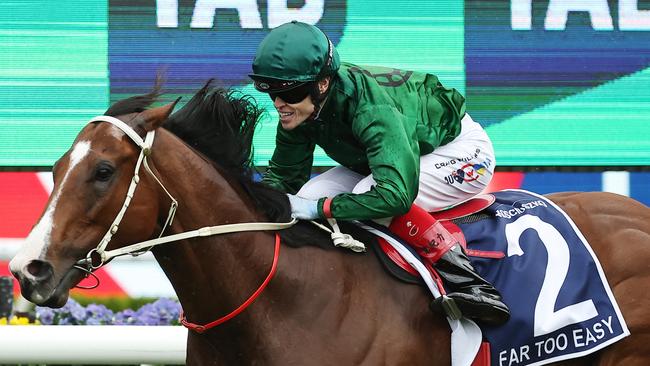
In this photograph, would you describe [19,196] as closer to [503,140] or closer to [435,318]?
[503,140]

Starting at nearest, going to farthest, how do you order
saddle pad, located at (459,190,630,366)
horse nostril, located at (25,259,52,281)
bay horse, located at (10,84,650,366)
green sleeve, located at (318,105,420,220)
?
1. horse nostril, located at (25,259,52,281)
2. bay horse, located at (10,84,650,366)
3. green sleeve, located at (318,105,420,220)
4. saddle pad, located at (459,190,630,366)

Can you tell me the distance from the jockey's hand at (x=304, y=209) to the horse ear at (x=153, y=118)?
543 mm

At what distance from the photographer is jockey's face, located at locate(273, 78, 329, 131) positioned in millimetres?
3467

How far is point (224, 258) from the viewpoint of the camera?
3.32 metres

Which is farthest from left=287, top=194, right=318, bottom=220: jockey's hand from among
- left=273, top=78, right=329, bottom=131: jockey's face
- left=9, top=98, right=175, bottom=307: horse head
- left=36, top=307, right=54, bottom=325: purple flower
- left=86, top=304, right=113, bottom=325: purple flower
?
left=36, top=307, right=54, bottom=325: purple flower

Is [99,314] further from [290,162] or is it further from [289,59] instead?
[289,59]

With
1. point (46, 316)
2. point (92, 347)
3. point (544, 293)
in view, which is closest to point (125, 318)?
point (46, 316)

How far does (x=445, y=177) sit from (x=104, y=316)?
2751 mm

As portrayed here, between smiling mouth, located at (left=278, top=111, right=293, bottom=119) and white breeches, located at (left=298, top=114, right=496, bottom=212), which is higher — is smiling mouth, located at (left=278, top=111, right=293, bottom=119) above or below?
above

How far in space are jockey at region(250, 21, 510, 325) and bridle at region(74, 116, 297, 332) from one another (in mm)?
255

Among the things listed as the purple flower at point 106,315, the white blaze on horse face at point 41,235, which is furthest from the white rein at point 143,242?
the purple flower at point 106,315

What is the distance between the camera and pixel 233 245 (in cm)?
334

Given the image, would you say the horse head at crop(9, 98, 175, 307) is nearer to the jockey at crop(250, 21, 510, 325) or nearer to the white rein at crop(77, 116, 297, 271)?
the white rein at crop(77, 116, 297, 271)

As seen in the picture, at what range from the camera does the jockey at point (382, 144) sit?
11.1 ft
